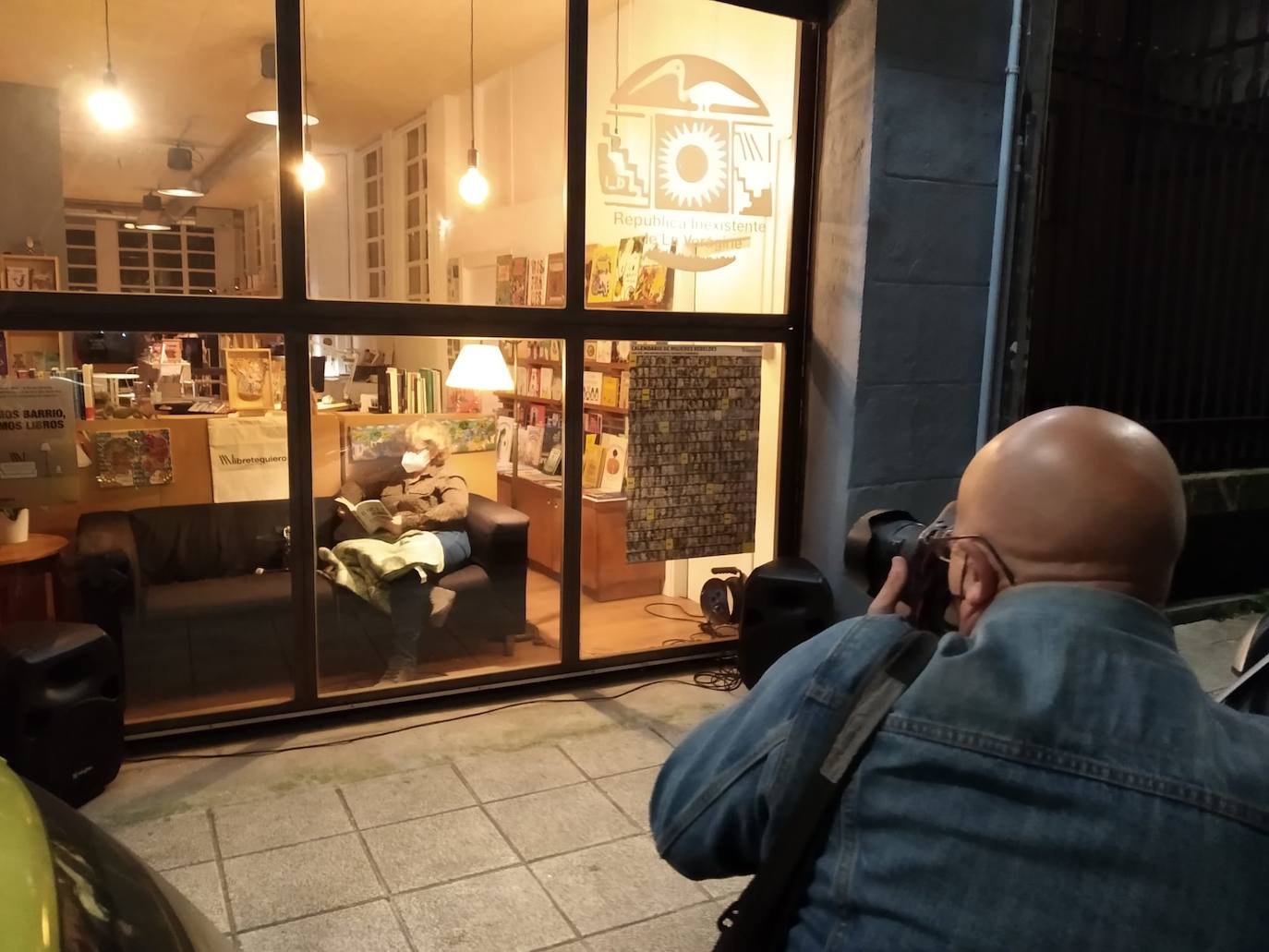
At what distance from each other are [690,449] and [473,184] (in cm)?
161

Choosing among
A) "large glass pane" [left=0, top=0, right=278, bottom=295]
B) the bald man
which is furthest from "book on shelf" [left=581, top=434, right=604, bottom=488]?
the bald man

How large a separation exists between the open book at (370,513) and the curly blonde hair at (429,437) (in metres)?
0.31

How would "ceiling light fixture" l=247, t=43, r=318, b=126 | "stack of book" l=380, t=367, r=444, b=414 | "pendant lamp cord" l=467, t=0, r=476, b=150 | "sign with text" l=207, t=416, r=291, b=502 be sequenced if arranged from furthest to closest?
"pendant lamp cord" l=467, t=0, r=476, b=150, "stack of book" l=380, t=367, r=444, b=414, "sign with text" l=207, t=416, r=291, b=502, "ceiling light fixture" l=247, t=43, r=318, b=126

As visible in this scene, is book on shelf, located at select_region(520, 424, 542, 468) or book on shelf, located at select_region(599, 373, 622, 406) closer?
book on shelf, located at select_region(599, 373, 622, 406)

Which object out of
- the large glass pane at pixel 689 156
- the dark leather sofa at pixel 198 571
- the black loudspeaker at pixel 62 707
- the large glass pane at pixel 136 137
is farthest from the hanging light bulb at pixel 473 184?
the black loudspeaker at pixel 62 707

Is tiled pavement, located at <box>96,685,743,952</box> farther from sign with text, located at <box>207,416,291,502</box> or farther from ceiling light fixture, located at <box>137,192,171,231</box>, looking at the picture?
ceiling light fixture, located at <box>137,192,171,231</box>

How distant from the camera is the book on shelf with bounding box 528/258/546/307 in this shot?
4256 mm

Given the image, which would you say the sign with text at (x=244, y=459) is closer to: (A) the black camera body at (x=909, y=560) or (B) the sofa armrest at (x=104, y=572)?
(B) the sofa armrest at (x=104, y=572)

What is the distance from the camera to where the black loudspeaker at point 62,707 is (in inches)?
119

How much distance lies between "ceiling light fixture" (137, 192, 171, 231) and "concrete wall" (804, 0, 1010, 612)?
2.76 meters

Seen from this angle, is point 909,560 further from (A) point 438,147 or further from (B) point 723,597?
(A) point 438,147

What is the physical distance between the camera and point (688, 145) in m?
4.40

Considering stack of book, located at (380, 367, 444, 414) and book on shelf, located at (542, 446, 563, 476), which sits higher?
stack of book, located at (380, 367, 444, 414)

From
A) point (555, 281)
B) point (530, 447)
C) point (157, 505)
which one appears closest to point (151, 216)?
point (157, 505)
